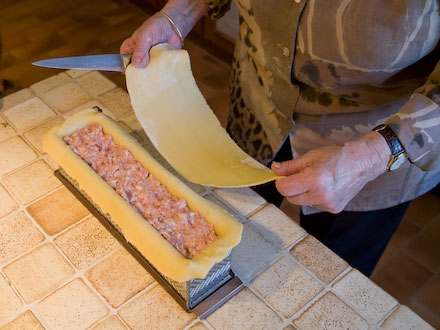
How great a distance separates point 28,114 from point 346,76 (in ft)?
2.11

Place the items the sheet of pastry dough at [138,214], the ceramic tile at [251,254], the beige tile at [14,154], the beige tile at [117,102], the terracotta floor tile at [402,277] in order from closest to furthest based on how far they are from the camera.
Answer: the sheet of pastry dough at [138,214] < the ceramic tile at [251,254] < the beige tile at [14,154] < the beige tile at [117,102] < the terracotta floor tile at [402,277]

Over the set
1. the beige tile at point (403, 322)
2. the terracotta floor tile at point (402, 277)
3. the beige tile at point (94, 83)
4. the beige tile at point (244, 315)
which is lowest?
the terracotta floor tile at point (402, 277)

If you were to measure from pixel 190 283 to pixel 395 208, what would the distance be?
0.51 meters

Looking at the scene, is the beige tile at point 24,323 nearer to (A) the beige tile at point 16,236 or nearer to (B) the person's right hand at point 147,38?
(A) the beige tile at point 16,236

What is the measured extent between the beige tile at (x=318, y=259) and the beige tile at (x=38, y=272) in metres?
0.36

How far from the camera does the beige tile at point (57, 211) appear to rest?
0.76 m

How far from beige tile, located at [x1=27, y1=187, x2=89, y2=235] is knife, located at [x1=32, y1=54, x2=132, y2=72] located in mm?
218

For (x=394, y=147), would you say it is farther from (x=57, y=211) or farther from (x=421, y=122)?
(x=57, y=211)

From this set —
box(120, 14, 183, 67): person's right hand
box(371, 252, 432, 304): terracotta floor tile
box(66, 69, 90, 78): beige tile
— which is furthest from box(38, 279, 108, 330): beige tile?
box(371, 252, 432, 304): terracotta floor tile

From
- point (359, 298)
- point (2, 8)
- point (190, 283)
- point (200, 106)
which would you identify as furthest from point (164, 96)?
point (2, 8)

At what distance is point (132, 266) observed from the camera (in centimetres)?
71

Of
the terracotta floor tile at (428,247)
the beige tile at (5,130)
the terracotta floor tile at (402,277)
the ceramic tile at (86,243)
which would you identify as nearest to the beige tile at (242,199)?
the ceramic tile at (86,243)

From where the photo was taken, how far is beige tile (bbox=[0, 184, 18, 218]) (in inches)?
30.7

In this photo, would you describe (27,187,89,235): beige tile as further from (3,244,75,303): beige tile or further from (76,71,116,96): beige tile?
(76,71,116,96): beige tile
